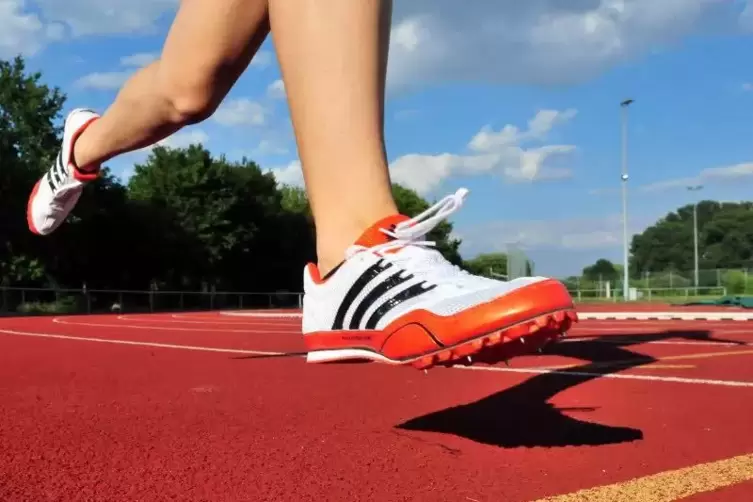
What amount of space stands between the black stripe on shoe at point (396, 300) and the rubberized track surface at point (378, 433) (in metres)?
0.38

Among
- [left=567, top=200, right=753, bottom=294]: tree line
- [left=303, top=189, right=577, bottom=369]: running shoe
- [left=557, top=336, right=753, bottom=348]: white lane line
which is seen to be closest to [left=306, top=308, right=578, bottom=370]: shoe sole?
[left=303, top=189, right=577, bottom=369]: running shoe

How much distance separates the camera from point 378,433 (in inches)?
89.6

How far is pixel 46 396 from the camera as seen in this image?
285cm

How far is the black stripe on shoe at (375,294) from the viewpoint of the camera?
171 cm

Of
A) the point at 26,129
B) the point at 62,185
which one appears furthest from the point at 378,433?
the point at 26,129

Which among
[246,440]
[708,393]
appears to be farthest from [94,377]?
[708,393]

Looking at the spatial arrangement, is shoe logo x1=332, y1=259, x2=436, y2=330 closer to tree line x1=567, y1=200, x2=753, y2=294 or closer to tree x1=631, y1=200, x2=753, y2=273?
tree line x1=567, y1=200, x2=753, y2=294

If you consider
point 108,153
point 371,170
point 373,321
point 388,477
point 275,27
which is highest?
point 275,27

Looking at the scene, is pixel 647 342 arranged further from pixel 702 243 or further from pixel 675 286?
pixel 702 243

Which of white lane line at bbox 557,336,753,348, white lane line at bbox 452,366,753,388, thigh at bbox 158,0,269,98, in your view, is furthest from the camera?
white lane line at bbox 557,336,753,348

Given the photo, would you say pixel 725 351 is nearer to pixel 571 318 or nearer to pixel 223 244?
pixel 571 318

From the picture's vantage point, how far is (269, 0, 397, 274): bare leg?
Result: 1.71m

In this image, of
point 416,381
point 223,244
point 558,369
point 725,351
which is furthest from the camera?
point 223,244

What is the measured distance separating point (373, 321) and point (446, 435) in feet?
2.31
